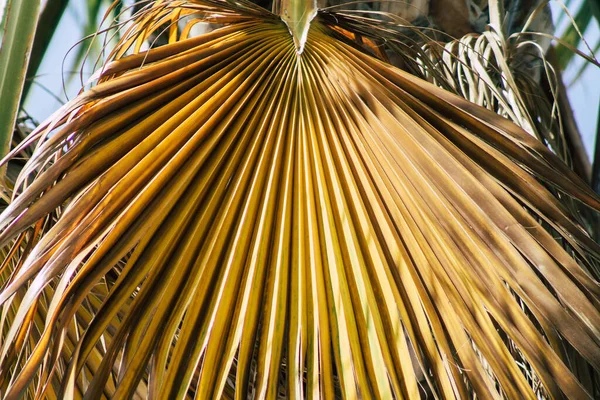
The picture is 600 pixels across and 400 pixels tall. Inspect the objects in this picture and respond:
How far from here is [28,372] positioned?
500 mm

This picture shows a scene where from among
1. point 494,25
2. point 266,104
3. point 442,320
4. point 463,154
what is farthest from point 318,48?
point 494,25

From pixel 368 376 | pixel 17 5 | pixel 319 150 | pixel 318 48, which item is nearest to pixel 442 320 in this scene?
pixel 368 376

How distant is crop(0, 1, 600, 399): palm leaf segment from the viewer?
0.54m

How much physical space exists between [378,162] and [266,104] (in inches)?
6.2

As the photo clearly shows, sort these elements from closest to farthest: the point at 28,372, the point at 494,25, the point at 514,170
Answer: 1. the point at 28,372
2. the point at 514,170
3. the point at 494,25

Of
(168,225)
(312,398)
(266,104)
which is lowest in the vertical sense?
(312,398)

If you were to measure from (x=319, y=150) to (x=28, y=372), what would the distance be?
381 millimetres

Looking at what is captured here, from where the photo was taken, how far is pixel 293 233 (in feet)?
2.16

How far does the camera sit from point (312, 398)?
1.88 feet

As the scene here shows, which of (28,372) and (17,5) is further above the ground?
(17,5)

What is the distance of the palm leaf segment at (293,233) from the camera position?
542mm

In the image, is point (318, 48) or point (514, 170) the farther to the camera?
point (318, 48)

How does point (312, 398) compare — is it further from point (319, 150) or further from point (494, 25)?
point (494, 25)

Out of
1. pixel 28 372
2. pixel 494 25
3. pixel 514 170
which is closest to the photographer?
pixel 28 372
